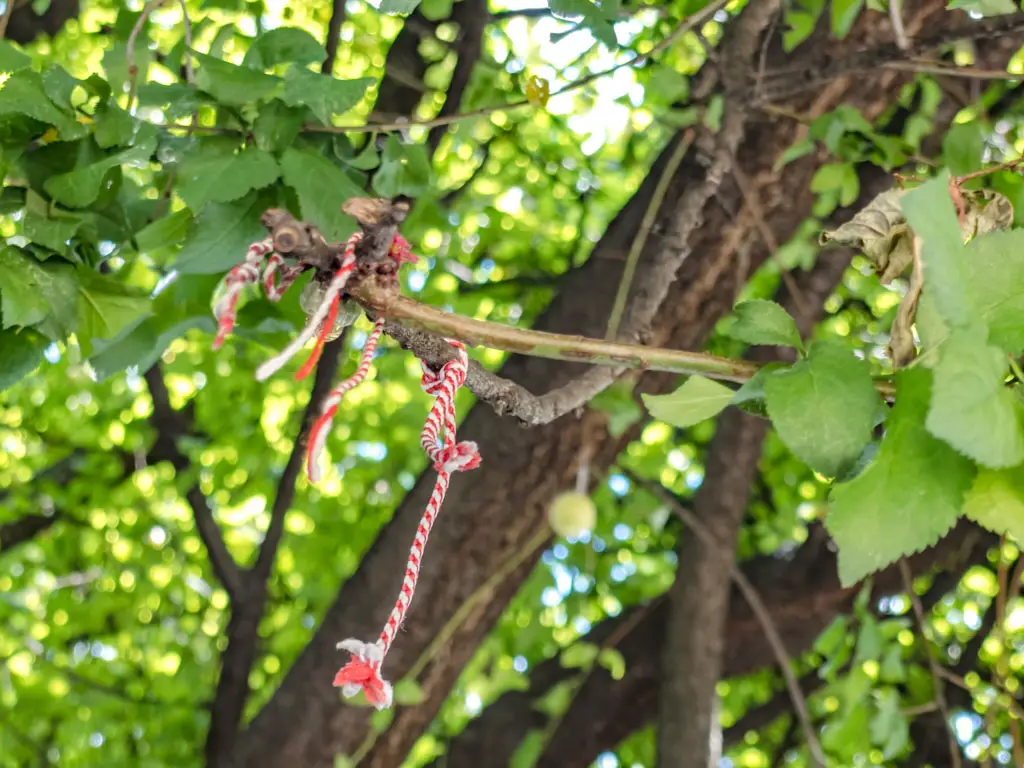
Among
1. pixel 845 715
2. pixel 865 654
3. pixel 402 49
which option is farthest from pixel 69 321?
pixel 845 715

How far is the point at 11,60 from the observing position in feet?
2.20

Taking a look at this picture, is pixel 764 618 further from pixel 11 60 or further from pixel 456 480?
pixel 11 60

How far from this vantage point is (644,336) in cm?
89

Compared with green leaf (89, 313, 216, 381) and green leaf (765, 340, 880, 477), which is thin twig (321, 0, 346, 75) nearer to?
green leaf (89, 313, 216, 381)

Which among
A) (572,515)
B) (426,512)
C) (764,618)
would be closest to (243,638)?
(572,515)

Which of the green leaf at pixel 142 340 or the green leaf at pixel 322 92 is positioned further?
the green leaf at pixel 142 340

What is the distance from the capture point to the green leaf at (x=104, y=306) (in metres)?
0.69

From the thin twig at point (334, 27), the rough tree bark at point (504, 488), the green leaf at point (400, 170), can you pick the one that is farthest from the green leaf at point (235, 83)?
the rough tree bark at point (504, 488)

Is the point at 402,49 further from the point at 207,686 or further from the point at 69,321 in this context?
the point at 207,686

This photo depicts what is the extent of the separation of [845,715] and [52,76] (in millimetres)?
1491

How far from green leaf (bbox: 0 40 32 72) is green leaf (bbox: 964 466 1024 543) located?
2.23 ft

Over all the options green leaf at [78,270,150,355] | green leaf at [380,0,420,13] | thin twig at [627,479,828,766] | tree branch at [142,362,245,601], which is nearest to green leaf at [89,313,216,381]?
green leaf at [78,270,150,355]

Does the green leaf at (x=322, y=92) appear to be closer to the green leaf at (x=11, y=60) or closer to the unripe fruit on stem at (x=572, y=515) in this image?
the green leaf at (x=11, y=60)

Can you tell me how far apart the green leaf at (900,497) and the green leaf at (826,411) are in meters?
0.02
